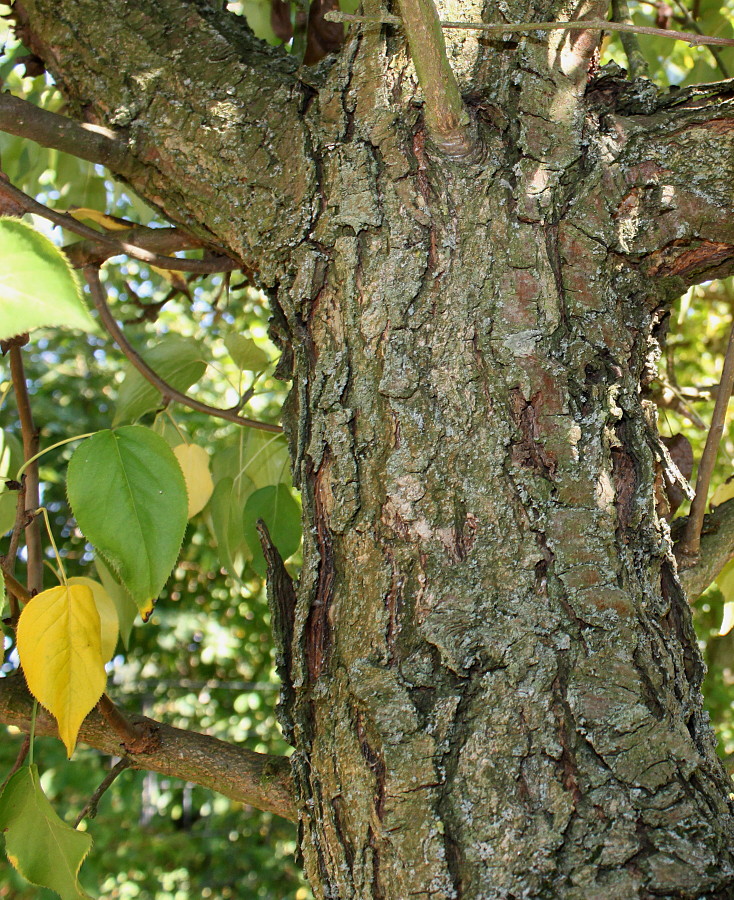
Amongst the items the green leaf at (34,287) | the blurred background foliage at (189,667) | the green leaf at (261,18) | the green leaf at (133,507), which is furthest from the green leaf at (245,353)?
Result: the blurred background foliage at (189,667)

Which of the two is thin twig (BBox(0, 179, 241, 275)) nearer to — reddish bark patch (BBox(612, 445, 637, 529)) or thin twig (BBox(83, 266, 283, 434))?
thin twig (BBox(83, 266, 283, 434))

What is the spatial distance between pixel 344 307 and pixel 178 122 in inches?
11.0

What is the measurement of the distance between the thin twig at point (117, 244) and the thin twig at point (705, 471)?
49cm

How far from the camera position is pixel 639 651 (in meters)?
0.57

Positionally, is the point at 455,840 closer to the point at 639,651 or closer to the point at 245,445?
the point at 639,651

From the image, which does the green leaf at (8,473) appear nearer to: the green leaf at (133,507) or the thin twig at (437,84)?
the green leaf at (133,507)

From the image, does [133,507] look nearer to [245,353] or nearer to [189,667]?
[245,353]

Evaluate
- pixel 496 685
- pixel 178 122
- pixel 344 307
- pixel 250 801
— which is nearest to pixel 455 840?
pixel 496 685

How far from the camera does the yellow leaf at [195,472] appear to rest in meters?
0.93

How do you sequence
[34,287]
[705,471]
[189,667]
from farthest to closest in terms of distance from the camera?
1. [189,667]
2. [705,471]
3. [34,287]

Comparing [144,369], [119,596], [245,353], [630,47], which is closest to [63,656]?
[119,596]

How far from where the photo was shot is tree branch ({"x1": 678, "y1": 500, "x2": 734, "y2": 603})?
0.78 metres

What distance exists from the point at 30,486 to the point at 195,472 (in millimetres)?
192

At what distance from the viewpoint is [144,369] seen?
914 millimetres
